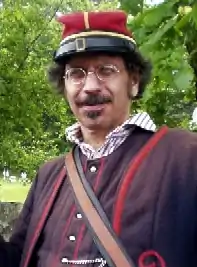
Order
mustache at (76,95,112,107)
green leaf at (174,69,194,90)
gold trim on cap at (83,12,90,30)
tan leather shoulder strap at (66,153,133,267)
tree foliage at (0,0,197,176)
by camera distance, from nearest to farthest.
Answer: tan leather shoulder strap at (66,153,133,267)
mustache at (76,95,112,107)
gold trim on cap at (83,12,90,30)
green leaf at (174,69,194,90)
tree foliage at (0,0,197,176)

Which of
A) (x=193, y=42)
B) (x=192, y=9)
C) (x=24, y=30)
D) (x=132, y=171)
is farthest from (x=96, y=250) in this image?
(x=24, y=30)

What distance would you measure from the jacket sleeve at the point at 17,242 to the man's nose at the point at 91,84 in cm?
51

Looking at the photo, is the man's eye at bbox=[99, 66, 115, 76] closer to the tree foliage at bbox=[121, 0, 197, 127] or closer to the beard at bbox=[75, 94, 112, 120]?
the beard at bbox=[75, 94, 112, 120]

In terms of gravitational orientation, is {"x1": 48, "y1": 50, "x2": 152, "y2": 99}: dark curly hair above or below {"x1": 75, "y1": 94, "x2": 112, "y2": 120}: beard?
above

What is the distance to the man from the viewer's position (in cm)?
198

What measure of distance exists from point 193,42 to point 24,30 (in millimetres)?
8666

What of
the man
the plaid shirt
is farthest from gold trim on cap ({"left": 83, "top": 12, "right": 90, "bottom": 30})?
the plaid shirt

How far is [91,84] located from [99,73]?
0.19ft

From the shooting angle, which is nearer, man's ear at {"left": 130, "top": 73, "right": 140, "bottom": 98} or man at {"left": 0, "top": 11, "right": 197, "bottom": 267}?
man at {"left": 0, "top": 11, "right": 197, "bottom": 267}

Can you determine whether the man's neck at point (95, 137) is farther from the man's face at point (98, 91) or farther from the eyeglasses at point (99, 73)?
the eyeglasses at point (99, 73)

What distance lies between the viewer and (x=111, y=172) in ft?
7.14

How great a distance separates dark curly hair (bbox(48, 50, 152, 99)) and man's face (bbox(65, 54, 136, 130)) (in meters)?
0.05

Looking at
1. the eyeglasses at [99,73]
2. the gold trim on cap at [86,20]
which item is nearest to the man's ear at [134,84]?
the eyeglasses at [99,73]

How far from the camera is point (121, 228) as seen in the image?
6.63 feet
